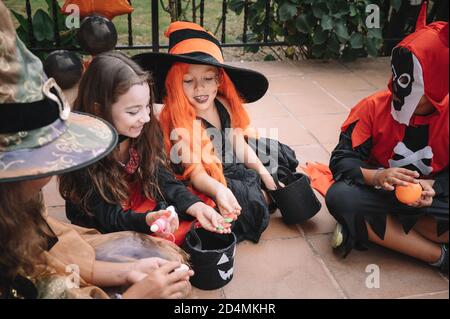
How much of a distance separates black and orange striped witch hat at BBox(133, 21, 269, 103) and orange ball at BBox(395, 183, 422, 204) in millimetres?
850

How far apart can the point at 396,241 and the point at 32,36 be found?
3239 millimetres

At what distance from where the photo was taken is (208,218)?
2080 millimetres

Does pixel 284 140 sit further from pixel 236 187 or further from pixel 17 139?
pixel 17 139

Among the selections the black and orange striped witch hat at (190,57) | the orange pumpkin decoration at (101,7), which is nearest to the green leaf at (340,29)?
the orange pumpkin decoration at (101,7)

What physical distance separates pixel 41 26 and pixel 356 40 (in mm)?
2514

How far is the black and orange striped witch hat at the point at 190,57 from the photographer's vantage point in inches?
89.5

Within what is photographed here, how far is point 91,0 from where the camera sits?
3125mm

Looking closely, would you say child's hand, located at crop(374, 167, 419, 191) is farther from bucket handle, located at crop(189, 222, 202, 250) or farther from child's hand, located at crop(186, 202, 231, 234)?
bucket handle, located at crop(189, 222, 202, 250)

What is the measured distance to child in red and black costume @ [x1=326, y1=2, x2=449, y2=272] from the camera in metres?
1.95

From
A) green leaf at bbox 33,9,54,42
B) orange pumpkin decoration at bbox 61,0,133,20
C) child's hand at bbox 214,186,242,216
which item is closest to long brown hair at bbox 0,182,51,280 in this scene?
child's hand at bbox 214,186,242,216

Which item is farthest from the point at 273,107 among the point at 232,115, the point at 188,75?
the point at 188,75

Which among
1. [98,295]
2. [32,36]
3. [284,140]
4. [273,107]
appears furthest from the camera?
[32,36]

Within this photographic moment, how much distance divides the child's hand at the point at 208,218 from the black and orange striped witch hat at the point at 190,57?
0.60 meters

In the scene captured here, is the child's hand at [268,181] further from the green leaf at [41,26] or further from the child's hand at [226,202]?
the green leaf at [41,26]
